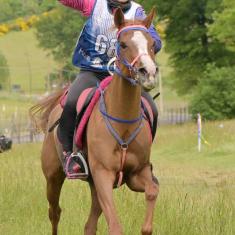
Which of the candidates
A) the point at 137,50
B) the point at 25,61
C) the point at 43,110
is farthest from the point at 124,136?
the point at 25,61

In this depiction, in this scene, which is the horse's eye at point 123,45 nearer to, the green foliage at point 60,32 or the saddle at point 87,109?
the saddle at point 87,109

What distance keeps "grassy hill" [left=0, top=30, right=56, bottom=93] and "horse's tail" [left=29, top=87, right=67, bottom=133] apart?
101m

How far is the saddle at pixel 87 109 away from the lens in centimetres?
744

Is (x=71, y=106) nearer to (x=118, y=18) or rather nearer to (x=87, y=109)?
(x=87, y=109)

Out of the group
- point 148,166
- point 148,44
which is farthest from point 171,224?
point 148,44

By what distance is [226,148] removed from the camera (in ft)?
81.0

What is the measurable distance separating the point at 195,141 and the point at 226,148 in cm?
357

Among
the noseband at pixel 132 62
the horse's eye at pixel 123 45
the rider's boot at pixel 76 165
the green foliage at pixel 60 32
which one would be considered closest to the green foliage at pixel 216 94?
the rider's boot at pixel 76 165

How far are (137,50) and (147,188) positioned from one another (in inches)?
51.0

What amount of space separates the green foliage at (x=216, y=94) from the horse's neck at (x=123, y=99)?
124 ft

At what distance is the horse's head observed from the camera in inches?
238

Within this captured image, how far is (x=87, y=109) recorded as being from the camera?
24.5 ft

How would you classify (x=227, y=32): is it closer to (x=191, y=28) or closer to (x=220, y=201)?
(x=191, y=28)

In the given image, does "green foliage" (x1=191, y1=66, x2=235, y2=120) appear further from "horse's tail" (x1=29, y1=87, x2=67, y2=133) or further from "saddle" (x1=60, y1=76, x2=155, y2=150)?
"saddle" (x1=60, y1=76, x2=155, y2=150)
